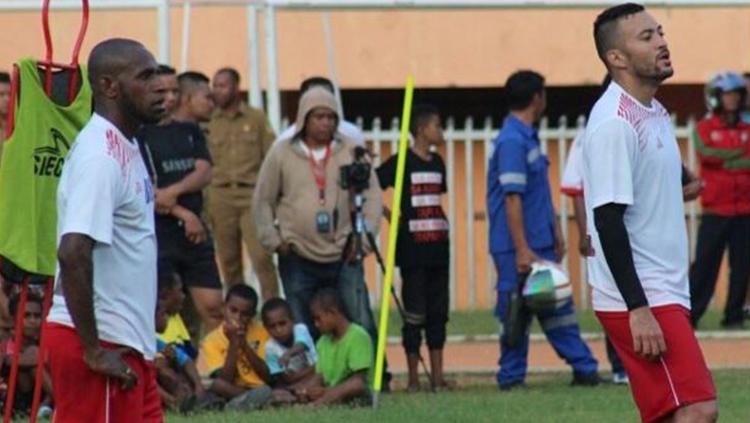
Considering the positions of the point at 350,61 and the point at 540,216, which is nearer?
the point at 540,216

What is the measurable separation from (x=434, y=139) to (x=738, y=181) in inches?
147

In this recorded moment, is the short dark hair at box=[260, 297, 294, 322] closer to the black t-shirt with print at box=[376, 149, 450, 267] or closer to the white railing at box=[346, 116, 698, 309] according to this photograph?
the black t-shirt with print at box=[376, 149, 450, 267]

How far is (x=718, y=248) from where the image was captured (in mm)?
16750

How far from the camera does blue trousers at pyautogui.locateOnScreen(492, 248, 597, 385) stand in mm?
13492

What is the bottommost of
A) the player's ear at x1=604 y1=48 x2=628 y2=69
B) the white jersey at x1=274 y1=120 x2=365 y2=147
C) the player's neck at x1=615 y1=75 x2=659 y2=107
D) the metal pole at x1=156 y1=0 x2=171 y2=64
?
the white jersey at x1=274 y1=120 x2=365 y2=147

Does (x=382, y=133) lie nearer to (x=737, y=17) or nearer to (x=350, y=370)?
(x=737, y=17)

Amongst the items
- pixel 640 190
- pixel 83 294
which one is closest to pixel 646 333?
pixel 640 190

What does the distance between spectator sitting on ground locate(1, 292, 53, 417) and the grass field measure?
4673 mm

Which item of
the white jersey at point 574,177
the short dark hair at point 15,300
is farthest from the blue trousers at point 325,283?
the short dark hair at point 15,300

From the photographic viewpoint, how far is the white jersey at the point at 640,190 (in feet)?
24.6

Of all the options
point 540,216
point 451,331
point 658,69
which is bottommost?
point 451,331

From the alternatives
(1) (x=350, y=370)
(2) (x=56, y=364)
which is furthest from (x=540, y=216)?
(2) (x=56, y=364)

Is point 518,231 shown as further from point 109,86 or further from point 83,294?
point 83,294

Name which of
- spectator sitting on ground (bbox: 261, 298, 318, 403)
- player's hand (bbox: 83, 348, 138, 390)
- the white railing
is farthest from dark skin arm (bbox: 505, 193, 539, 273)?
player's hand (bbox: 83, 348, 138, 390)
